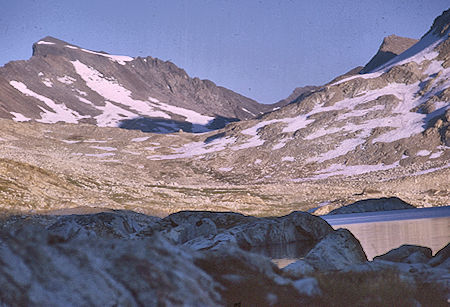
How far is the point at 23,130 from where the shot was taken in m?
178

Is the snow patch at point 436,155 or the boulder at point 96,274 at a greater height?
the snow patch at point 436,155

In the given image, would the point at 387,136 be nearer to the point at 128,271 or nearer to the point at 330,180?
the point at 330,180

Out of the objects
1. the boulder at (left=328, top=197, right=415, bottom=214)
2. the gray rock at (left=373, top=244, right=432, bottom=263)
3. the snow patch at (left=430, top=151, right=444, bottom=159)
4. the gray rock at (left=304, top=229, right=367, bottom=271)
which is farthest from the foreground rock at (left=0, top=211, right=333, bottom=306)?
the snow patch at (left=430, top=151, right=444, bottom=159)

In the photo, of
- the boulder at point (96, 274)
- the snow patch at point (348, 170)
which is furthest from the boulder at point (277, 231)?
the snow patch at point (348, 170)

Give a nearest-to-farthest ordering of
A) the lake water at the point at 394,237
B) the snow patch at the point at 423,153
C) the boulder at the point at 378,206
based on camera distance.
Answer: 1. the lake water at the point at 394,237
2. the boulder at the point at 378,206
3. the snow patch at the point at 423,153

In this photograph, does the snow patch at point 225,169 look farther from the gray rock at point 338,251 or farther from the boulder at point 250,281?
the boulder at point 250,281

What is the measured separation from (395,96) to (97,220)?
625 feet

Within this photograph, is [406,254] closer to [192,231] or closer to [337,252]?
[337,252]

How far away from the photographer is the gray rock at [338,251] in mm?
9195

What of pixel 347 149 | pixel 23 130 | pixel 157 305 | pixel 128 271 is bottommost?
pixel 157 305

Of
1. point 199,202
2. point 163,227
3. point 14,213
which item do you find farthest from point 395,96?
point 163,227

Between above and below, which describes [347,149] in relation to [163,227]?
above

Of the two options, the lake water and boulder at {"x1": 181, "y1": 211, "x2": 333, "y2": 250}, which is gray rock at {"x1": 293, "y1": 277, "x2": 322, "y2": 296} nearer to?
the lake water

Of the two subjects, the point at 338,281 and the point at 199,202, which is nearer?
the point at 338,281
